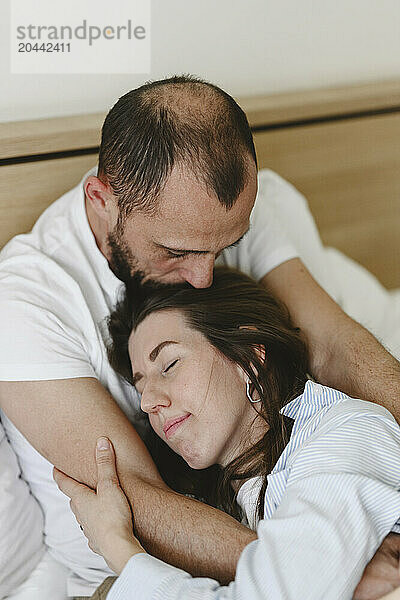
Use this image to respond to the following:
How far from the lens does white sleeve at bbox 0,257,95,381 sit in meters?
1.29

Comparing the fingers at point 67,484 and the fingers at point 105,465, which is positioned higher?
the fingers at point 105,465

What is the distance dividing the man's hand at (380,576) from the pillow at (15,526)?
636 mm

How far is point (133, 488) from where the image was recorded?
1.20m

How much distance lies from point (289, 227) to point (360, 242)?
0.47 m

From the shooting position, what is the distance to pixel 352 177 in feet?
7.18

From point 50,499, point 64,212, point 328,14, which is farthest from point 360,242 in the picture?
point 50,499

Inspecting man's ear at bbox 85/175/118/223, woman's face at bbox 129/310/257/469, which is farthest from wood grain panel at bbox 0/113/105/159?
woman's face at bbox 129/310/257/469

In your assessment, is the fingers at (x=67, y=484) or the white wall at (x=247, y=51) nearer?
the fingers at (x=67, y=484)

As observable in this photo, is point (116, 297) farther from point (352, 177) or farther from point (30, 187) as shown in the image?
point (352, 177)

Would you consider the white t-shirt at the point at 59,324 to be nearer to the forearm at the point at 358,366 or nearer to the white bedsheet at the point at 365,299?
the forearm at the point at 358,366

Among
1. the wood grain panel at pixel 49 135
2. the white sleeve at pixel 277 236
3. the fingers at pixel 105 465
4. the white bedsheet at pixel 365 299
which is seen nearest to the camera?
the fingers at pixel 105 465

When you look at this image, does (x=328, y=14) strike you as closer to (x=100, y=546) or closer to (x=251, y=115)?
(x=251, y=115)

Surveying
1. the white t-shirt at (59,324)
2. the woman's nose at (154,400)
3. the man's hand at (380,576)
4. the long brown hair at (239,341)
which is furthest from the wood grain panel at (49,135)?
the man's hand at (380,576)

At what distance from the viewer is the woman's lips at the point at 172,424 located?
127cm
